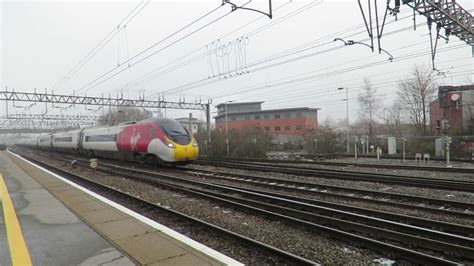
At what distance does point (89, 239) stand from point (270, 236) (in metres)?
3.10

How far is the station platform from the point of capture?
461 centimetres

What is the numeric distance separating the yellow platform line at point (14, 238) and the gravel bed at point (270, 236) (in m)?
2.73

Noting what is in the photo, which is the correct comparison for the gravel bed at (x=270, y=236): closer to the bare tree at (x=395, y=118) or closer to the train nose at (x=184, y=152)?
the train nose at (x=184, y=152)

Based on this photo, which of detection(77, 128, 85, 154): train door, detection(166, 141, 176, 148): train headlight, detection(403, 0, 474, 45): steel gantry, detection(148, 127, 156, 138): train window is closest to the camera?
detection(403, 0, 474, 45): steel gantry

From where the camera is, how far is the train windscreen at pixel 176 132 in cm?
1788

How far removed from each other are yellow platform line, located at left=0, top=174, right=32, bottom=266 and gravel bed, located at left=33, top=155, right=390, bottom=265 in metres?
2.73

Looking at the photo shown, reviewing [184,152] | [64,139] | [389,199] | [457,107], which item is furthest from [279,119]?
[389,199]

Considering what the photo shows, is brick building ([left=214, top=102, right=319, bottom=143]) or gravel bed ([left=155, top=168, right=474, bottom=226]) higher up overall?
brick building ([left=214, top=102, right=319, bottom=143])

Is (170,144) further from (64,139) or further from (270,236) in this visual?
(64,139)

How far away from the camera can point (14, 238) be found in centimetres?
578

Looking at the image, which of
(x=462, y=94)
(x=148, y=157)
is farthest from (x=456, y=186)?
(x=462, y=94)

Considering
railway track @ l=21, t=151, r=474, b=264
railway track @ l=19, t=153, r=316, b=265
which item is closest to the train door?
railway track @ l=19, t=153, r=316, b=265

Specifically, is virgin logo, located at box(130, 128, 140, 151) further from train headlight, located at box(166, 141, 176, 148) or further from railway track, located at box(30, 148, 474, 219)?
railway track, located at box(30, 148, 474, 219)

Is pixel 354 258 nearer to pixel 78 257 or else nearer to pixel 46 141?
pixel 78 257
